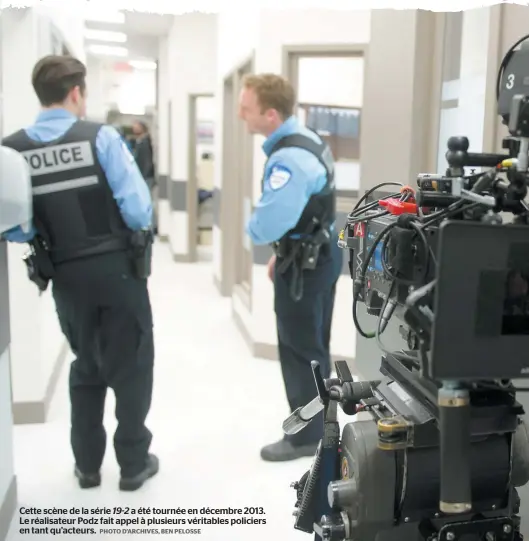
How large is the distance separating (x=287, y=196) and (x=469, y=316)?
1.58 m

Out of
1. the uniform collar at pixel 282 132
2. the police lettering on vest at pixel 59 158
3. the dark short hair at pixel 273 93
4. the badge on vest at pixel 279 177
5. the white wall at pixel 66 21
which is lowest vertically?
the badge on vest at pixel 279 177

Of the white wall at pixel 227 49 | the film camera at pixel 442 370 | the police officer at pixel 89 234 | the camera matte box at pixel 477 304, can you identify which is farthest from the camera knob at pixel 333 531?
the white wall at pixel 227 49

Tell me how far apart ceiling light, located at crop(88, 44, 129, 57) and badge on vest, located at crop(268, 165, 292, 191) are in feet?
22.4

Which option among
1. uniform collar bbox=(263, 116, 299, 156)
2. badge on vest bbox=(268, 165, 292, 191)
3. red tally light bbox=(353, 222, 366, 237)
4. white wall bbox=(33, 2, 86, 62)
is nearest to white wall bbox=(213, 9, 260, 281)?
white wall bbox=(33, 2, 86, 62)

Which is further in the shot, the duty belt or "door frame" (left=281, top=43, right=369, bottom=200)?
"door frame" (left=281, top=43, right=369, bottom=200)

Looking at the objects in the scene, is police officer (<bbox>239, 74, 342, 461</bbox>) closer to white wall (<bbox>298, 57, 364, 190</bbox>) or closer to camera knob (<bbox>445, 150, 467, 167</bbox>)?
camera knob (<bbox>445, 150, 467, 167</bbox>)

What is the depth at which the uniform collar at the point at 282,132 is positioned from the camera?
2.52 m

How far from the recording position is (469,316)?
847 mm

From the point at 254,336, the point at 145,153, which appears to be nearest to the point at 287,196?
the point at 254,336

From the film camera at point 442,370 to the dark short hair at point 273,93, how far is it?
138 cm

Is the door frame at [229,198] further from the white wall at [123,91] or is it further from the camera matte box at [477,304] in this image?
the white wall at [123,91]

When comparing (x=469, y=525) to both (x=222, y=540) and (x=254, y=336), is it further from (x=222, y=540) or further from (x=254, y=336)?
(x=254, y=336)

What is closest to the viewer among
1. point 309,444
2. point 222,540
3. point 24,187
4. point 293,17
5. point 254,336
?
point 24,187

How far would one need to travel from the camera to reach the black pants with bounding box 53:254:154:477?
223 centimetres
